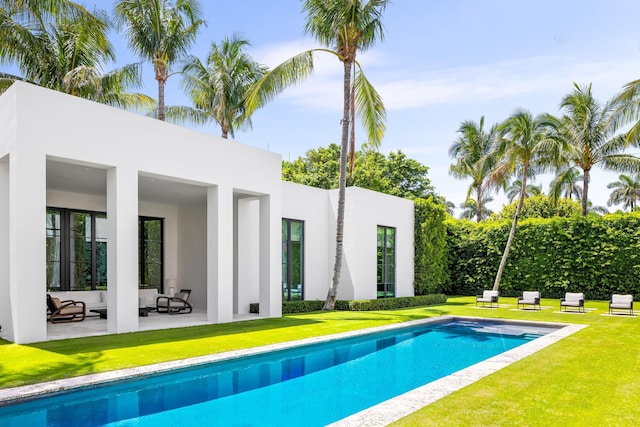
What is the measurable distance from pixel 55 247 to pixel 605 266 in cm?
2110

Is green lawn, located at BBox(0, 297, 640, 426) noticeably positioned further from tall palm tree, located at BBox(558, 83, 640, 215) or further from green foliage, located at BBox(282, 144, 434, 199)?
green foliage, located at BBox(282, 144, 434, 199)

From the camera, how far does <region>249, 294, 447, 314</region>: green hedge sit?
15926 millimetres

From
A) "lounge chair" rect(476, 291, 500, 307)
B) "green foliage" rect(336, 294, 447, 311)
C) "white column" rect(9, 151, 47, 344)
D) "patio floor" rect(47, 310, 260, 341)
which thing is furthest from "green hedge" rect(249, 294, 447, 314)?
"white column" rect(9, 151, 47, 344)

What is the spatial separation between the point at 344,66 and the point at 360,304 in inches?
325

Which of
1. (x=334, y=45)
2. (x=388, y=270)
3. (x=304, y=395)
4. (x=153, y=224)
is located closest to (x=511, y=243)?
(x=388, y=270)

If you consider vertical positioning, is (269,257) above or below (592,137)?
below

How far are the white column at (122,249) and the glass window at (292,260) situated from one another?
21.7 ft

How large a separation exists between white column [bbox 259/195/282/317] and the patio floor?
0.55 m

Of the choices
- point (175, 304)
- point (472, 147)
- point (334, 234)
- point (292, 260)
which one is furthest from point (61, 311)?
point (472, 147)

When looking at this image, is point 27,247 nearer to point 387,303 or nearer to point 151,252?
point 151,252

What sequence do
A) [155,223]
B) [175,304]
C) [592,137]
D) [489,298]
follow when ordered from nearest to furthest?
[175,304]
[155,223]
[489,298]
[592,137]

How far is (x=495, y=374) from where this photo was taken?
7.70 m

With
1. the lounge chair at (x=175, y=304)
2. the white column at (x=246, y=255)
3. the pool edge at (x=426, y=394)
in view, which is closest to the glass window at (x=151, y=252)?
the lounge chair at (x=175, y=304)

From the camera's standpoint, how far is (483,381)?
23.7ft
